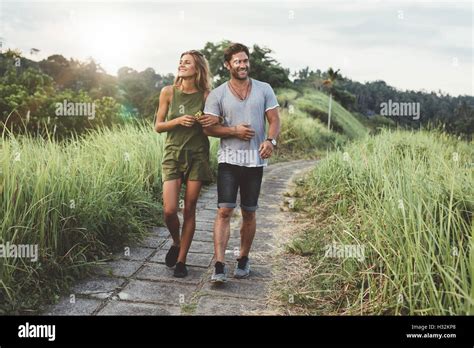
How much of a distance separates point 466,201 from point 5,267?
9.63ft

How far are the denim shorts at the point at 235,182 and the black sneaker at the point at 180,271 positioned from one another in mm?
531

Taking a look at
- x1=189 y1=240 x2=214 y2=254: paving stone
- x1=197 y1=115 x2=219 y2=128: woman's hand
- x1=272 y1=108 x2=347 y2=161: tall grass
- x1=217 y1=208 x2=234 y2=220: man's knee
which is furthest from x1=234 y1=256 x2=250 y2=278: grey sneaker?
x1=272 y1=108 x2=347 y2=161: tall grass

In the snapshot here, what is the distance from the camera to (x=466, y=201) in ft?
9.96

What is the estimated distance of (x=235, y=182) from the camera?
3338 mm

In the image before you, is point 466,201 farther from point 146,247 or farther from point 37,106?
point 37,106

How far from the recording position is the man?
10.5ft

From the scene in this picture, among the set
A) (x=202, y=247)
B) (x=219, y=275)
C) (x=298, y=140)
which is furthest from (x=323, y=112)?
(x=219, y=275)

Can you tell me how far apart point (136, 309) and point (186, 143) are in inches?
48.9

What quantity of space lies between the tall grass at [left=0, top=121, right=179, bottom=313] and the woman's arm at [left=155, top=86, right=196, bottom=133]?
0.81 m

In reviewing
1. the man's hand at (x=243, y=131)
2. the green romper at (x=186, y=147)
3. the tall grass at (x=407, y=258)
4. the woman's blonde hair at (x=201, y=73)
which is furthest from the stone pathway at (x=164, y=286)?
the woman's blonde hair at (x=201, y=73)

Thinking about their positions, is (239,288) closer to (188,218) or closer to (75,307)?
(188,218)

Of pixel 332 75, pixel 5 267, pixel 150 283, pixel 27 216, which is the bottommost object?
pixel 150 283

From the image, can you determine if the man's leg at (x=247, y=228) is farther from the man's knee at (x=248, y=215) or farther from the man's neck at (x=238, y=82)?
the man's neck at (x=238, y=82)
